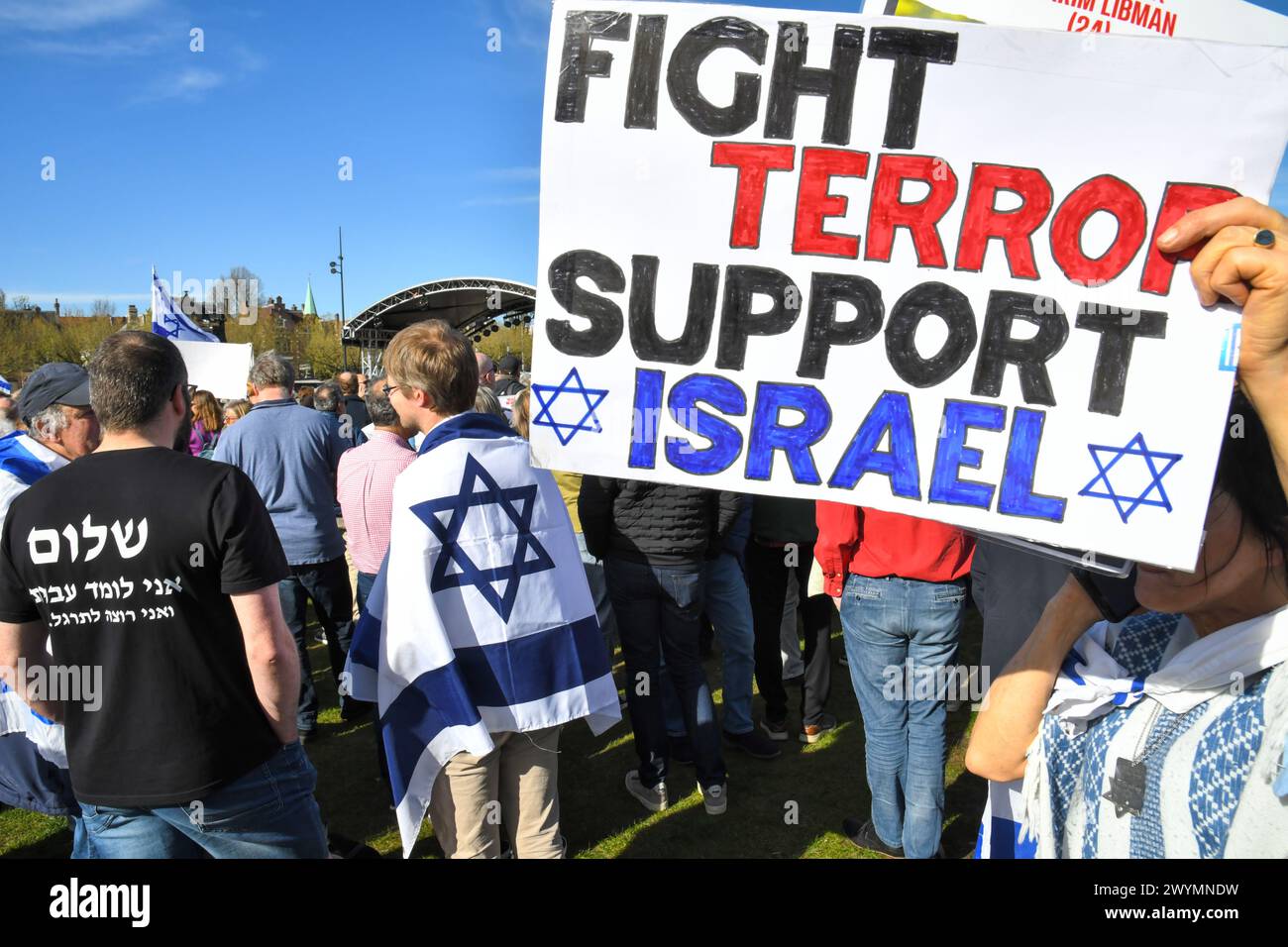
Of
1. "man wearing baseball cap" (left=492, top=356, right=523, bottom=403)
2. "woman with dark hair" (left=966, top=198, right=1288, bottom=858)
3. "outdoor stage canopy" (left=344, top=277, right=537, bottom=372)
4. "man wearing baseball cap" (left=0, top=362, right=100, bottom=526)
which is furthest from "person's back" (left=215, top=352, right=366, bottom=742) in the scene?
"outdoor stage canopy" (left=344, top=277, right=537, bottom=372)

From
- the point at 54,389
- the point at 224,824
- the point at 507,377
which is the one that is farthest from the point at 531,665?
the point at 507,377

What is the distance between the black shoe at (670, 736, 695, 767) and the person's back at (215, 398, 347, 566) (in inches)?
93.9

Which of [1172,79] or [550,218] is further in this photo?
[550,218]

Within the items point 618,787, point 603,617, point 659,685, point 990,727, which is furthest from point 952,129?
point 603,617

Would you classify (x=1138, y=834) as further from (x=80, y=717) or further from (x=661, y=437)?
(x=80, y=717)

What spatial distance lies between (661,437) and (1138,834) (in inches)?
46.4

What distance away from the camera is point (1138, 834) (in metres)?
1.44

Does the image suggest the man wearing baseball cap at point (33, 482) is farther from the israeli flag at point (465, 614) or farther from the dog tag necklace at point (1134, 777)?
the dog tag necklace at point (1134, 777)

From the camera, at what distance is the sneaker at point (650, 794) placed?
4023 mm

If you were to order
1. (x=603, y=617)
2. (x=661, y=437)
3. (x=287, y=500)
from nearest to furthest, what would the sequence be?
(x=661, y=437) → (x=287, y=500) → (x=603, y=617)

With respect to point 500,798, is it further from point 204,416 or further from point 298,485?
point 204,416

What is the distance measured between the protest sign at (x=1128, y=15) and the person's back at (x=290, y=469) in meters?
3.88

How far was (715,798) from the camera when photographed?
398 cm

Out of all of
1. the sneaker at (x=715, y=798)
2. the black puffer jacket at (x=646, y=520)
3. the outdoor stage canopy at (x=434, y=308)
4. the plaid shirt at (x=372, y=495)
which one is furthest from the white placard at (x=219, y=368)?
the outdoor stage canopy at (x=434, y=308)
